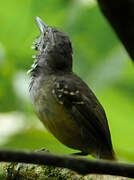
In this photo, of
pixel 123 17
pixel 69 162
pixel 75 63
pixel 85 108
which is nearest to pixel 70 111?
pixel 85 108

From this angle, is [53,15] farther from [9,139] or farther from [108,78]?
[9,139]

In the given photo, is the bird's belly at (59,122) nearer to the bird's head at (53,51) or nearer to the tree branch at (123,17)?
the bird's head at (53,51)

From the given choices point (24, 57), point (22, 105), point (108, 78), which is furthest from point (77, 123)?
point (24, 57)

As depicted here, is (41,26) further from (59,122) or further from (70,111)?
(59,122)

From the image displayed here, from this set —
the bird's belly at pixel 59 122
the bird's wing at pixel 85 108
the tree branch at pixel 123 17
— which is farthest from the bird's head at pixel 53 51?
the tree branch at pixel 123 17

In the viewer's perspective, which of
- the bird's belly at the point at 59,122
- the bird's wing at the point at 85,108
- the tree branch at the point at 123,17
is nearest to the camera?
the tree branch at the point at 123,17

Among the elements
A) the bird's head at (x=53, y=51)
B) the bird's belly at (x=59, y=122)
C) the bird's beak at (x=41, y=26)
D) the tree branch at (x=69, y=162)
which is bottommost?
the tree branch at (x=69, y=162)

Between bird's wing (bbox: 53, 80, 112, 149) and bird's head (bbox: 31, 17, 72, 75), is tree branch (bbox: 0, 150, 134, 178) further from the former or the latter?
bird's head (bbox: 31, 17, 72, 75)
